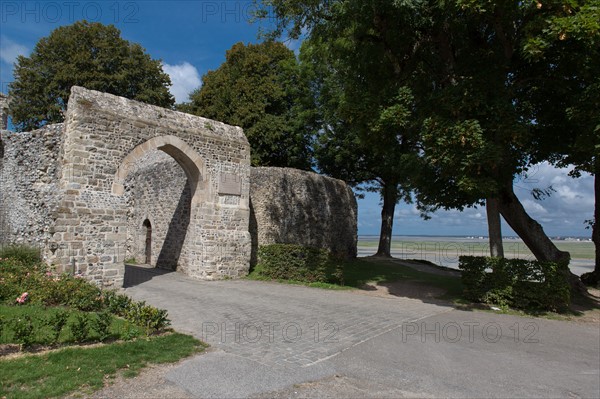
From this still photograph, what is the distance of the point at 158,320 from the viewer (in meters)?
6.30

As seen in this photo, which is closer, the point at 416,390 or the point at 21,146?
the point at 416,390

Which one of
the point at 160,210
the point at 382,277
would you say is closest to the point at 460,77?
the point at 382,277

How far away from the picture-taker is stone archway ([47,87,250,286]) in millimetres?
10188

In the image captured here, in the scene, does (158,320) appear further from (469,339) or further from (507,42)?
(507,42)

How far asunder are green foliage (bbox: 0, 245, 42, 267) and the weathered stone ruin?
3.07 feet

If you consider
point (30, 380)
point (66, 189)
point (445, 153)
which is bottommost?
point (30, 380)

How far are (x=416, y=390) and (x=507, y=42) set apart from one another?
8.32 metres

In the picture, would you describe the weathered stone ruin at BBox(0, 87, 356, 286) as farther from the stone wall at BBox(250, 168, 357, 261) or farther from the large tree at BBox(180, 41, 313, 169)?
the large tree at BBox(180, 41, 313, 169)

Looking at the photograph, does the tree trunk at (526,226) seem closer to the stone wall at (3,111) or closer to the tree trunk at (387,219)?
the tree trunk at (387,219)

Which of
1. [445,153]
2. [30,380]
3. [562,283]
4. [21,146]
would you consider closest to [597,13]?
[445,153]

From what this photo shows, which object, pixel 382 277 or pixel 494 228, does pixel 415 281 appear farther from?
pixel 494 228

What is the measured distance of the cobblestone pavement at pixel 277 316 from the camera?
578cm

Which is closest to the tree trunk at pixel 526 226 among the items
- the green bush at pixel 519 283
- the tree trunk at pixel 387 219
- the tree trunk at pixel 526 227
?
the tree trunk at pixel 526 227

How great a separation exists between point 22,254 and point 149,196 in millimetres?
7313
